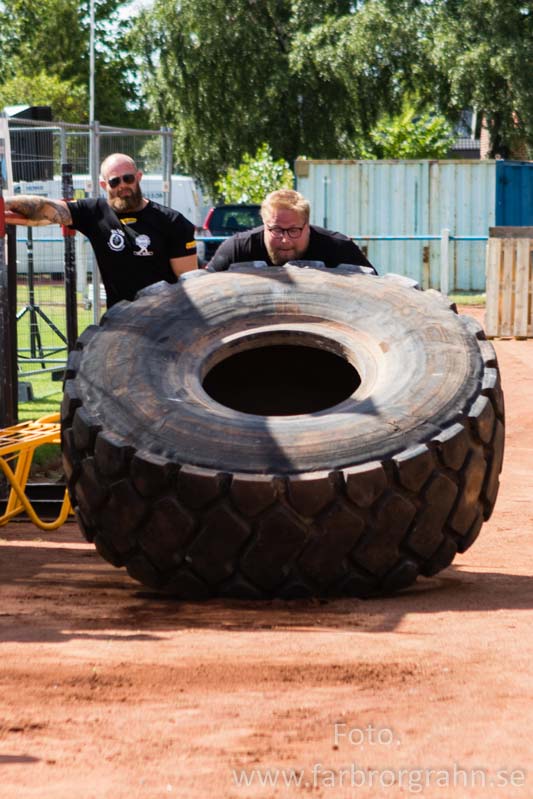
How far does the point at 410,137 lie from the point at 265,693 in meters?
32.6

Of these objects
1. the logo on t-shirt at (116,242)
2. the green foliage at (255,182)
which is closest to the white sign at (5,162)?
the logo on t-shirt at (116,242)

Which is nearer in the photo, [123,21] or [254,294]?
[254,294]

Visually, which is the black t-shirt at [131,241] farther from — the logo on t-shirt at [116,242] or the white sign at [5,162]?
the white sign at [5,162]

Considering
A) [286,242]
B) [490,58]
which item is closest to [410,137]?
[490,58]

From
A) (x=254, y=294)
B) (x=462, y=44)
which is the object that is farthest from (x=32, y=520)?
(x=462, y=44)

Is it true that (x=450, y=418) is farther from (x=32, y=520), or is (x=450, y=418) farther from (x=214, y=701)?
(x=32, y=520)

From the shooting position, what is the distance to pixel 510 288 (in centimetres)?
1772

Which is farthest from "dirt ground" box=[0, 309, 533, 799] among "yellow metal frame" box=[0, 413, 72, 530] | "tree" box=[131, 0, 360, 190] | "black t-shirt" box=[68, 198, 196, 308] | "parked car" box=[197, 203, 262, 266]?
"tree" box=[131, 0, 360, 190]

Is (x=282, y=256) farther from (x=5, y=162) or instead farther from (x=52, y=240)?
(x=52, y=240)

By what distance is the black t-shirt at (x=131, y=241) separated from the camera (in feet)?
21.5

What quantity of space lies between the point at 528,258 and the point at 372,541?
14.0m

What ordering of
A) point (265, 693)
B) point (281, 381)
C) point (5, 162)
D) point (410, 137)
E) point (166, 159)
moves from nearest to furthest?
point (265, 693) < point (281, 381) < point (5, 162) < point (166, 159) < point (410, 137)

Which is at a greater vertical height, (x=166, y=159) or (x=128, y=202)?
(x=166, y=159)

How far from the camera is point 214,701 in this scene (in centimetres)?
342
